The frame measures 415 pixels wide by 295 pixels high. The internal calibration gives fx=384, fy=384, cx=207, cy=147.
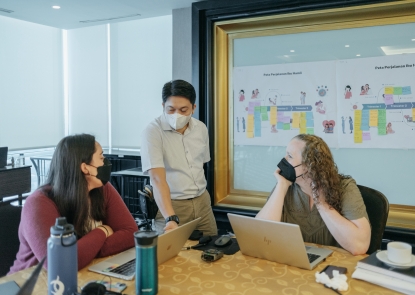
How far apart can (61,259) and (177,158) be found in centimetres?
132

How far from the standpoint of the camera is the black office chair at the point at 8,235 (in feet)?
5.51

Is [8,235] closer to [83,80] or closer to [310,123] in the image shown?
[310,123]

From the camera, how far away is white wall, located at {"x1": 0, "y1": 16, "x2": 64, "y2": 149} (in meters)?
4.36

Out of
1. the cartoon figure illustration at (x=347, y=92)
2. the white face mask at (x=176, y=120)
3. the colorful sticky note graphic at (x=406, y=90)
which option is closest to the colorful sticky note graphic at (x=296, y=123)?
the cartoon figure illustration at (x=347, y=92)

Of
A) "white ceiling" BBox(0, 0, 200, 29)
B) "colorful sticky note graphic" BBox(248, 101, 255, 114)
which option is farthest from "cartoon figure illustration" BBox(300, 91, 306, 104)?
"white ceiling" BBox(0, 0, 200, 29)

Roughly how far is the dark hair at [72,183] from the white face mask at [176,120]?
676mm

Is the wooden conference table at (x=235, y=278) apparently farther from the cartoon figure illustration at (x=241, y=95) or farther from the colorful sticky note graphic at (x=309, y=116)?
the cartoon figure illustration at (x=241, y=95)

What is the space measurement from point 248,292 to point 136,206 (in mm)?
2741

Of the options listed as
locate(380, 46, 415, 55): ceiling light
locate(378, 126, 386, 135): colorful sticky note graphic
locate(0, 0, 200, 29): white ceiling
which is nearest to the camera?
locate(380, 46, 415, 55): ceiling light

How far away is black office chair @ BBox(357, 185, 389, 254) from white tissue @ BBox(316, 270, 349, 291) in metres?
0.59

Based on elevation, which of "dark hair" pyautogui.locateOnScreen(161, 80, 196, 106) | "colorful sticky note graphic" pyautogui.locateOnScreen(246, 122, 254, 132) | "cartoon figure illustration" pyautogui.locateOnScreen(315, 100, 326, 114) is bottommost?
"colorful sticky note graphic" pyautogui.locateOnScreen(246, 122, 254, 132)

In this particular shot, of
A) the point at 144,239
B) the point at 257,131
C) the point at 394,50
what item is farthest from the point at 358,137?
the point at 144,239

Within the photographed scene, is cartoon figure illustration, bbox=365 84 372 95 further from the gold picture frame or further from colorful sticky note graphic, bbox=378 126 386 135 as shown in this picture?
the gold picture frame

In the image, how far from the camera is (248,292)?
124 cm
